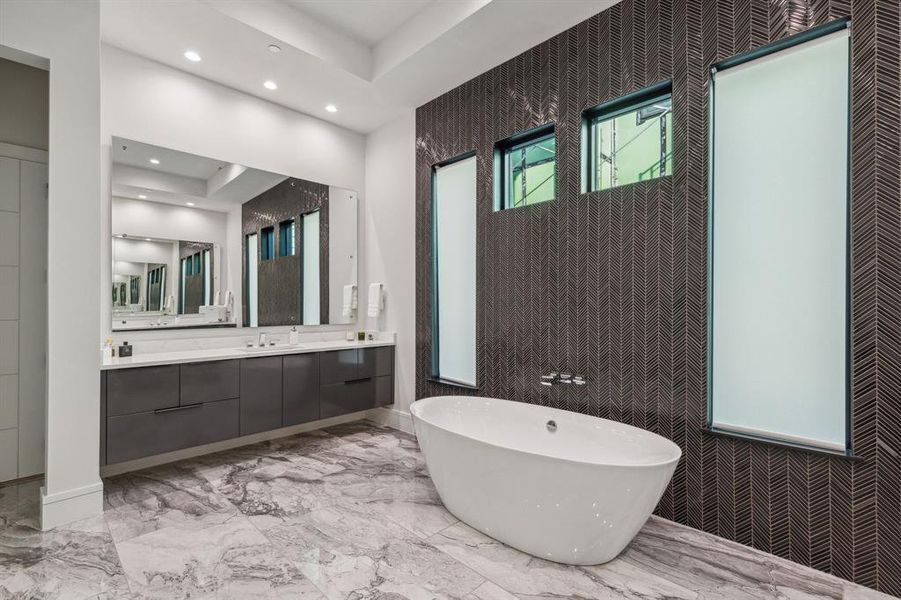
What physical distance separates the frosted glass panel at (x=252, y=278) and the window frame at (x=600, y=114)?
2.55 m

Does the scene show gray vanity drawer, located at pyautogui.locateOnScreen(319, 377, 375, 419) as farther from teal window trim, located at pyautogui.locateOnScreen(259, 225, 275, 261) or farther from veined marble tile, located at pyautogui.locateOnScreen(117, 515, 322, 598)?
veined marble tile, located at pyautogui.locateOnScreen(117, 515, 322, 598)

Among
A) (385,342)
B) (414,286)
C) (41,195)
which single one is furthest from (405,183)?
(41,195)

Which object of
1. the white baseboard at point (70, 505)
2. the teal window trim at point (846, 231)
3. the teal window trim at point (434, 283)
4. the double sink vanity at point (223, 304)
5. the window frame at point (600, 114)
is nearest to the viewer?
the teal window trim at point (846, 231)

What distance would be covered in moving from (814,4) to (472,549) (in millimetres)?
2829

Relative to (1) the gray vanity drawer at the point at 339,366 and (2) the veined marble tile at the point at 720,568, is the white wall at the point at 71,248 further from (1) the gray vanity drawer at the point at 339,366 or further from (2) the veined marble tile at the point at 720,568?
(2) the veined marble tile at the point at 720,568

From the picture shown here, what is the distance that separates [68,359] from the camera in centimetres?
225

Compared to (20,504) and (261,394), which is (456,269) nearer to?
(261,394)

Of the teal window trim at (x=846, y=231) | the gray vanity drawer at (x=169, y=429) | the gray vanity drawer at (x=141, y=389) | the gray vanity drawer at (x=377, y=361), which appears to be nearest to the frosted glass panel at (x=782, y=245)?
the teal window trim at (x=846, y=231)

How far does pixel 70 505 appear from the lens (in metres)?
2.24

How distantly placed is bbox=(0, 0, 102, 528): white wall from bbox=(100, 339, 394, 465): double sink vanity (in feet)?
0.72

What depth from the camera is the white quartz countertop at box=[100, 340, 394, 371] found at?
2.62 m

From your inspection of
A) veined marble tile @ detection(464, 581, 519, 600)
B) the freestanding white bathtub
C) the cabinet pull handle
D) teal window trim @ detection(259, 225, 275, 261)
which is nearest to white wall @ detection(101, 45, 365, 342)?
teal window trim @ detection(259, 225, 275, 261)

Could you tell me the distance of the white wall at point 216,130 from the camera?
9.63 ft

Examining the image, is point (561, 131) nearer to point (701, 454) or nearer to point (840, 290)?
point (840, 290)
